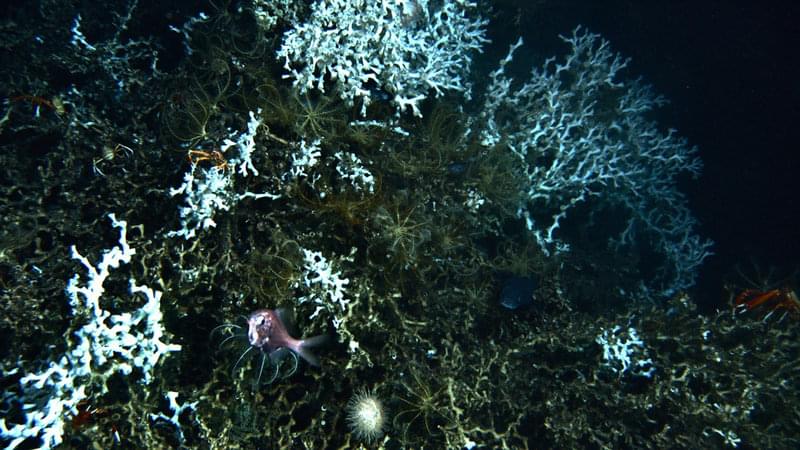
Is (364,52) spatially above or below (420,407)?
above

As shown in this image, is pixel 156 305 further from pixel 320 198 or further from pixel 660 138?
pixel 660 138

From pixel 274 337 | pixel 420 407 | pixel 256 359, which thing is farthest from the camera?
pixel 420 407

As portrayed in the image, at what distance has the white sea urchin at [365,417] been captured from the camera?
269cm

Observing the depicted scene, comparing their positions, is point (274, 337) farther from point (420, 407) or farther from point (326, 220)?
point (420, 407)

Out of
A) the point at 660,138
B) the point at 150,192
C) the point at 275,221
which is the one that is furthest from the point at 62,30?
the point at 660,138

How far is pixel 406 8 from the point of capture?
12.1ft

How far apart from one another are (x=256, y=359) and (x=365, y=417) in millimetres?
833

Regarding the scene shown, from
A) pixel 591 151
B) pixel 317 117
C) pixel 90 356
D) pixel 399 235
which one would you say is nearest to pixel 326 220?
pixel 399 235

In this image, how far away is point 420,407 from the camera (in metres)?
2.88

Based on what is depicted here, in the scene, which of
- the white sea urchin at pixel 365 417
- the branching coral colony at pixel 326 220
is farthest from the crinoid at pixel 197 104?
the white sea urchin at pixel 365 417

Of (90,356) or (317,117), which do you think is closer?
(90,356)

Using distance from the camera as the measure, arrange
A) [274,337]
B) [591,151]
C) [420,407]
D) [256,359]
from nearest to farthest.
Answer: [274,337] → [256,359] → [420,407] → [591,151]

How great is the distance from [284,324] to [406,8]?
9.63 feet

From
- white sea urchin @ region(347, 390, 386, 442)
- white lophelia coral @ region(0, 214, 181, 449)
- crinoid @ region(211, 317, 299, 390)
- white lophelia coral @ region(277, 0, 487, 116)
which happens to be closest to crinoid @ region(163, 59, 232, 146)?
white lophelia coral @ region(277, 0, 487, 116)
